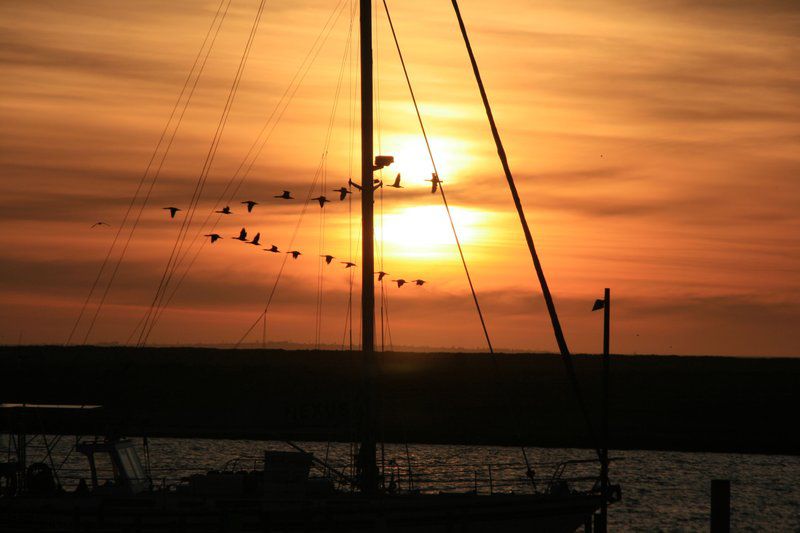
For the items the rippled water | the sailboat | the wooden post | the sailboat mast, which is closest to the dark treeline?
the rippled water

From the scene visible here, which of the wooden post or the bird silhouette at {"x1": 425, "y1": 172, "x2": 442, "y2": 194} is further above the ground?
the bird silhouette at {"x1": 425, "y1": 172, "x2": 442, "y2": 194}

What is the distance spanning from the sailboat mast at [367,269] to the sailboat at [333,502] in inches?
1.2

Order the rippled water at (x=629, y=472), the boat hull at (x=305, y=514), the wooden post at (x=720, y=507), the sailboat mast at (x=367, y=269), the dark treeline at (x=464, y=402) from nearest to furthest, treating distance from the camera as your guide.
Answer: the boat hull at (x=305, y=514)
the sailboat mast at (x=367, y=269)
the wooden post at (x=720, y=507)
the rippled water at (x=629, y=472)
the dark treeline at (x=464, y=402)

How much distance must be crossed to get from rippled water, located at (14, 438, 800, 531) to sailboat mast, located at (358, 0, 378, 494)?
340 inches

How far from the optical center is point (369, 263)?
114 ft

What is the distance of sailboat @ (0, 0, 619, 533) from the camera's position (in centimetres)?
3341

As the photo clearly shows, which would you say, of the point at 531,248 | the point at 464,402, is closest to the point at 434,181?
the point at 531,248

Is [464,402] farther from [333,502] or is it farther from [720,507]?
[333,502]

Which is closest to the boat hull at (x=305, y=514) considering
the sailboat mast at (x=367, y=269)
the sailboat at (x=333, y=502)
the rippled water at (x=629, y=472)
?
the sailboat at (x=333, y=502)

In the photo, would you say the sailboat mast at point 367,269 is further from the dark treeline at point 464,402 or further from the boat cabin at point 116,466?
the dark treeline at point 464,402

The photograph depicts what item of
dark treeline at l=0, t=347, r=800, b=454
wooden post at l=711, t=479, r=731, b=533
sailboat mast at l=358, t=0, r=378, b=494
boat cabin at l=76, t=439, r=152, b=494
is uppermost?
sailboat mast at l=358, t=0, r=378, b=494

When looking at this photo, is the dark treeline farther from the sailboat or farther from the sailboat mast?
the sailboat mast

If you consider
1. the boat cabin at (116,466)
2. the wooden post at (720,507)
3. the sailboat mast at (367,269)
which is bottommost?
the wooden post at (720,507)

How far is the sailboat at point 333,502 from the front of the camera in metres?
33.4
